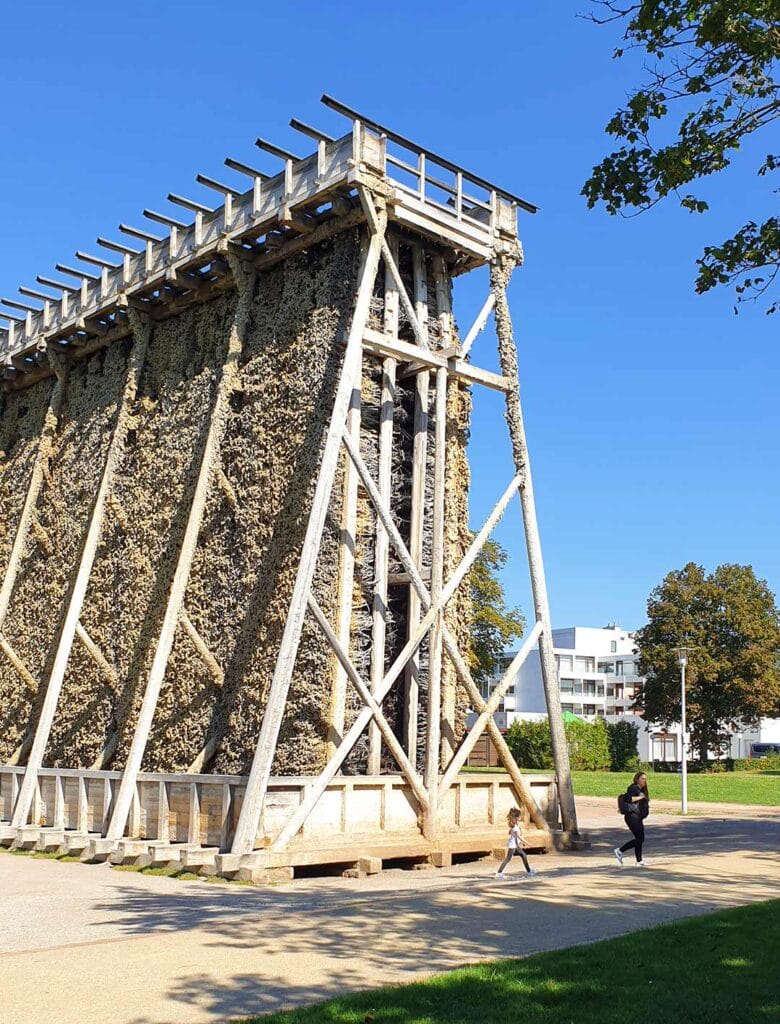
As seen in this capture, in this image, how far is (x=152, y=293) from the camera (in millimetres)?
20203

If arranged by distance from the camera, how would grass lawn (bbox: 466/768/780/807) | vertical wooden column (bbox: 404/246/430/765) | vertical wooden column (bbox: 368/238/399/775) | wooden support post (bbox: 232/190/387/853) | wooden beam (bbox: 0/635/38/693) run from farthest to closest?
grass lawn (bbox: 466/768/780/807) < wooden beam (bbox: 0/635/38/693) < vertical wooden column (bbox: 404/246/430/765) < vertical wooden column (bbox: 368/238/399/775) < wooden support post (bbox: 232/190/387/853)

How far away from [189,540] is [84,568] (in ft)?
11.1

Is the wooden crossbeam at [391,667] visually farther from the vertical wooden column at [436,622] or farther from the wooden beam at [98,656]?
the wooden beam at [98,656]

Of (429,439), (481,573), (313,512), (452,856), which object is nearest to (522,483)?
(429,439)

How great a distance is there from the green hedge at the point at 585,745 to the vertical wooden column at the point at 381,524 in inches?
1154

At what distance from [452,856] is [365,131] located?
34.6 ft

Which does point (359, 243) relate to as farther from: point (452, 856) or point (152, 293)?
point (452, 856)

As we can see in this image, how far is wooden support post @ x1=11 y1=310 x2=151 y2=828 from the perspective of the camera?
18.2 metres

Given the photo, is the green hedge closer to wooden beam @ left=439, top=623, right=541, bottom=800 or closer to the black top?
wooden beam @ left=439, top=623, right=541, bottom=800

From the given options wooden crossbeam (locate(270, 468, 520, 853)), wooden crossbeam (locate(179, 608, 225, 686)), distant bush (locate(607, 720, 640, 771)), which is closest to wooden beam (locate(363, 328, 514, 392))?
wooden crossbeam (locate(270, 468, 520, 853))

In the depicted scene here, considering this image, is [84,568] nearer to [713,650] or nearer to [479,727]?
[479,727]

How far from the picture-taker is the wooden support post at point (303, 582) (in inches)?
508

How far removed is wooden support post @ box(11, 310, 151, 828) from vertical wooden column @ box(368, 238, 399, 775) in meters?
5.98

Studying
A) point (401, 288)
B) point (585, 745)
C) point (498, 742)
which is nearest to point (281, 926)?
point (498, 742)
